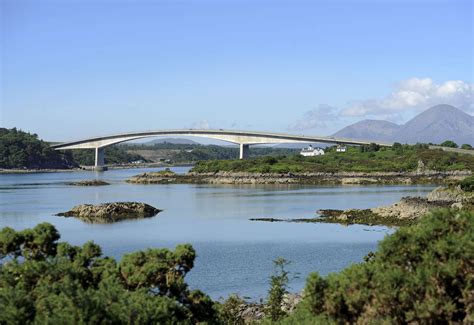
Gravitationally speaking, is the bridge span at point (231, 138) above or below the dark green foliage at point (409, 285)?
above

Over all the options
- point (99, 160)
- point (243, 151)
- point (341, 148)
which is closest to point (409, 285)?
point (243, 151)

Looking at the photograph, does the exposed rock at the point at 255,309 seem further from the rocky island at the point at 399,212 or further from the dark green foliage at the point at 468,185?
the dark green foliage at the point at 468,185


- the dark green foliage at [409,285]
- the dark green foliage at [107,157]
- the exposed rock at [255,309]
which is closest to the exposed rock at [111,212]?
the exposed rock at [255,309]

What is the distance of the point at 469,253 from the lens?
9.16m

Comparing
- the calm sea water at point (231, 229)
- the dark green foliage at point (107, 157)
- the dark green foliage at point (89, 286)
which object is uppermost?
the dark green foliage at point (107, 157)

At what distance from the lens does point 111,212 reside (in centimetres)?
3959

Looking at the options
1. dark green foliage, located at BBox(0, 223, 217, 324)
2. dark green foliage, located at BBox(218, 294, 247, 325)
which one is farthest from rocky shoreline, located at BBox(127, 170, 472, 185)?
dark green foliage, located at BBox(0, 223, 217, 324)

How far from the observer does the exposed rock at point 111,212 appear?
38359 millimetres

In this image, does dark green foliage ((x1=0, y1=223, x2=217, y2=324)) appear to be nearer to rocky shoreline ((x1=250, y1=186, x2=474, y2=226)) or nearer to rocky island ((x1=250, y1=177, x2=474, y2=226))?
rocky island ((x1=250, y1=177, x2=474, y2=226))

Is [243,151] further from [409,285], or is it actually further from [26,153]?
[409,285]

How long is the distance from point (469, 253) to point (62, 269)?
5580 millimetres

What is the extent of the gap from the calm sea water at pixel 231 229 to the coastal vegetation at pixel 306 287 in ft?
26.2

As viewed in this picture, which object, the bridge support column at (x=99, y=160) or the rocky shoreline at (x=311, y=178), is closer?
the rocky shoreline at (x=311, y=178)

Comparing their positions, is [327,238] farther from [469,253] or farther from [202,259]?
[469,253]
